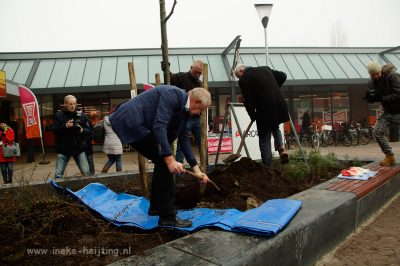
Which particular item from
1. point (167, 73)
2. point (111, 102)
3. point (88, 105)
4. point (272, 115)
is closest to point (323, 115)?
point (111, 102)

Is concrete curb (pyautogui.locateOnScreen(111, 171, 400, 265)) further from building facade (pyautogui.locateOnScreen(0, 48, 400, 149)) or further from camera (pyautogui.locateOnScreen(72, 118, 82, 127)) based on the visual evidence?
building facade (pyautogui.locateOnScreen(0, 48, 400, 149))

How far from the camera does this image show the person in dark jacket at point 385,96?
16.8 feet

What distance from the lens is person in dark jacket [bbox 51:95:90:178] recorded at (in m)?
5.43

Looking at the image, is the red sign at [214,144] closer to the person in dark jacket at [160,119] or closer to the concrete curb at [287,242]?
the concrete curb at [287,242]

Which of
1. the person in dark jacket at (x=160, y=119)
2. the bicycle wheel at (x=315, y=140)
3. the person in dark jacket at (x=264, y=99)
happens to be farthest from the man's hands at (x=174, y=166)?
the bicycle wheel at (x=315, y=140)

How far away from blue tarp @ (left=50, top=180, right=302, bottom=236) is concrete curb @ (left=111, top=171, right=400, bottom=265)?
2.4 inches

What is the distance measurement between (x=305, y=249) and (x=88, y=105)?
58.8 feet

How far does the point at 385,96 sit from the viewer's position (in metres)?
5.20

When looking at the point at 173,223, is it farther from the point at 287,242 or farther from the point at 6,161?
the point at 6,161

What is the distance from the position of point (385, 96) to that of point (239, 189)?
320 centimetres

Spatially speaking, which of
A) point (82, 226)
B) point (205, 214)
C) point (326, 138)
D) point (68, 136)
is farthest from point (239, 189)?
point (326, 138)

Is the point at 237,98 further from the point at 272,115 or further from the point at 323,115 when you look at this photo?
the point at 272,115

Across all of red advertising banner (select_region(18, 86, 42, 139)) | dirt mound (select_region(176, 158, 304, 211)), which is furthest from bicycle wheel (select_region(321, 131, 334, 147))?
dirt mound (select_region(176, 158, 304, 211))

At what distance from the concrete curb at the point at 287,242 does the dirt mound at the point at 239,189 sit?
523mm
